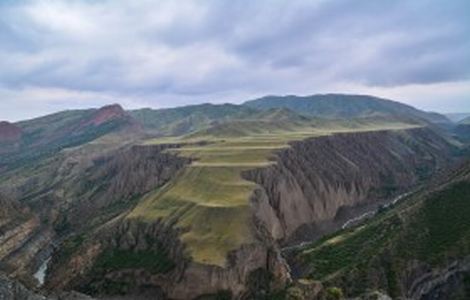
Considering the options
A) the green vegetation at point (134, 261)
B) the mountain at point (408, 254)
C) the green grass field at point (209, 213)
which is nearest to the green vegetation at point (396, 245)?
the mountain at point (408, 254)

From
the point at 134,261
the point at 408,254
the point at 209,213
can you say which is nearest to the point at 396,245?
the point at 408,254

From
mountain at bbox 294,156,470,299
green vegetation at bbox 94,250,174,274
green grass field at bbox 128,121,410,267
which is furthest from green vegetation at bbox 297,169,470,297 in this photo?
green vegetation at bbox 94,250,174,274

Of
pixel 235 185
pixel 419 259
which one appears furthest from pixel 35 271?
pixel 419 259

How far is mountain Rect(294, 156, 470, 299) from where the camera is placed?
138125 mm

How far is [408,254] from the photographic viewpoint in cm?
14675

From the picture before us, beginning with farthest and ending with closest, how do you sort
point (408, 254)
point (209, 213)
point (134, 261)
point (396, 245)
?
point (134, 261), point (209, 213), point (396, 245), point (408, 254)

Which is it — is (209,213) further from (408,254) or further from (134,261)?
(408,254)

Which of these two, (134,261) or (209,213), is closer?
(209,213)

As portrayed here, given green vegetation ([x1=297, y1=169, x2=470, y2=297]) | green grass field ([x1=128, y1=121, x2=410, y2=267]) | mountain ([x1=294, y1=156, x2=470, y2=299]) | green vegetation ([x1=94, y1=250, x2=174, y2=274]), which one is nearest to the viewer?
mountain ([x1=294, y1=156, x2=470, y2=299])

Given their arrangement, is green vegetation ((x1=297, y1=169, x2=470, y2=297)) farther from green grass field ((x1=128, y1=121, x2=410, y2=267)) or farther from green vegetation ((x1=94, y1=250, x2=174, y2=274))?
green vegetation ((x1=94, y1=250, x2=174, y2=274))

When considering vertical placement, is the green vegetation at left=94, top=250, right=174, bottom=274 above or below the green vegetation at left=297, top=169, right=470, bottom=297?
below

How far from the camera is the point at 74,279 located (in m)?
171

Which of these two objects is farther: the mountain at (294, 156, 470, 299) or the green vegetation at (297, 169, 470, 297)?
the green vegetation at (297, 169, 470, 297)

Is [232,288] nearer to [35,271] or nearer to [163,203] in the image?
[163,203]
